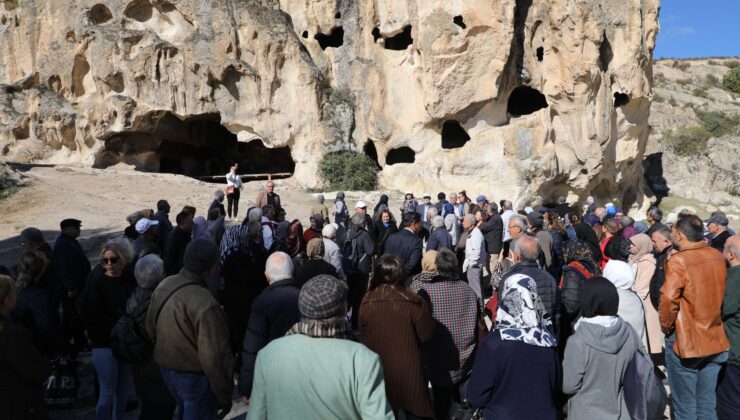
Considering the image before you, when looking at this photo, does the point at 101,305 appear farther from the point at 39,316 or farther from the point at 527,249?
the point at 527,249

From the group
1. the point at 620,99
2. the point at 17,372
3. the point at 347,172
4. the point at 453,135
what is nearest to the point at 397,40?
the point at 453,135

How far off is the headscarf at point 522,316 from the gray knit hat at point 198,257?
1914 millimetres

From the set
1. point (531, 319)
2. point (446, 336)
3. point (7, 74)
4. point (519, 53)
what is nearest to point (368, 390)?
point (531, 319)

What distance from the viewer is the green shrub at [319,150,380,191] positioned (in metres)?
19.3

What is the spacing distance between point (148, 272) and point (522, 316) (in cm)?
257

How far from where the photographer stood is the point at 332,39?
870 inches

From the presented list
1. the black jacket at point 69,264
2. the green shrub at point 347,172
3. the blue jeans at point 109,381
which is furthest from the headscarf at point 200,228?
the green shrub at point 347,172

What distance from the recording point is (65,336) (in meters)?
4.96

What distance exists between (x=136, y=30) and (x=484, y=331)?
18.7 metres

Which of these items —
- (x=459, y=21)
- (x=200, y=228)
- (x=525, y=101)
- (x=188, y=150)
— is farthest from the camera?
(x=188, y=150)

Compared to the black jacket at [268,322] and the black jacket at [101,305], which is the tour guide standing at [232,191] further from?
the black jacket at [268,322]

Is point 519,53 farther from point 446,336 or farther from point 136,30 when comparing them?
point 446,336

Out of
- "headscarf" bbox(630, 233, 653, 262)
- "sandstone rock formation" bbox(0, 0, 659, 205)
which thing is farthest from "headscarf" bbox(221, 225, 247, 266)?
"sandstone rock formation" bbox(0, 0, 659, 205)

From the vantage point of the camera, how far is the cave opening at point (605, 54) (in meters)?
18.9
